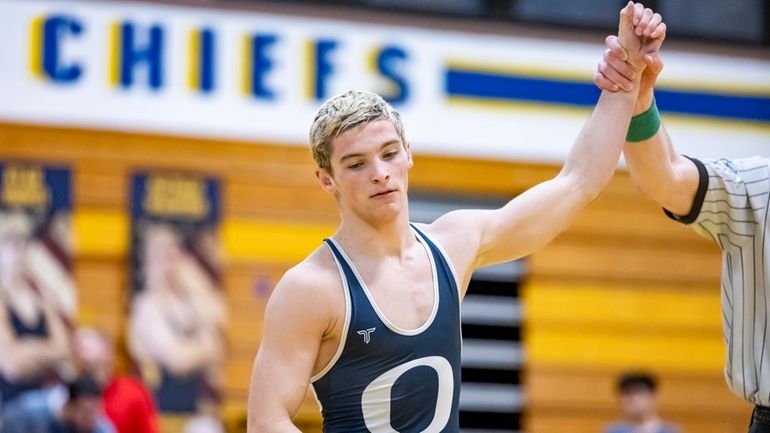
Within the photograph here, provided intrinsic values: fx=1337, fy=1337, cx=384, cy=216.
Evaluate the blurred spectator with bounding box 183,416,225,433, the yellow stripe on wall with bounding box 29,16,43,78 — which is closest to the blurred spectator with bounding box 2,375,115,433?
the blurred spectator with bounding box 183,416,225,433

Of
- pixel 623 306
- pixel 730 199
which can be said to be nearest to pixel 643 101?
pixel 730 199

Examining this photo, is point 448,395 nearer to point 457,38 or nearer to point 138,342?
point 138,342

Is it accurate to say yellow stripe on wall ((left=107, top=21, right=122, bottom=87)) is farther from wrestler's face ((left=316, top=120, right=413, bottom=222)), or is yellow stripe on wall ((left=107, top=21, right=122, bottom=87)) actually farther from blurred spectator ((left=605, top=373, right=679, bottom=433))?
wrestler's face ((left=316, top=120, right=413, bottom=222))

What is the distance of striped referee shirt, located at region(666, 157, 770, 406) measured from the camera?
14.0 feet

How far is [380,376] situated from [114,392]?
5736 mm

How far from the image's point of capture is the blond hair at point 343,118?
383 centimetres

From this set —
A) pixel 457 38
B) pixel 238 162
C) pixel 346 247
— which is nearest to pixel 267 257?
pixel 238 162

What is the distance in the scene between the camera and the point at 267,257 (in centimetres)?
1113

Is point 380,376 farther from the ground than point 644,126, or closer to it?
closer to it

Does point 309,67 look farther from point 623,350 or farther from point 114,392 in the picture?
point 623,350

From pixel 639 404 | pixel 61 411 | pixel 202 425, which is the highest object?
pixel 61 411

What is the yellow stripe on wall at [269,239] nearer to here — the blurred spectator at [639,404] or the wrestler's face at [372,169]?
the blurred spectator at [639,404]

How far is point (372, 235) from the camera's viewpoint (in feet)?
12.9

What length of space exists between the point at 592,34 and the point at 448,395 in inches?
347
